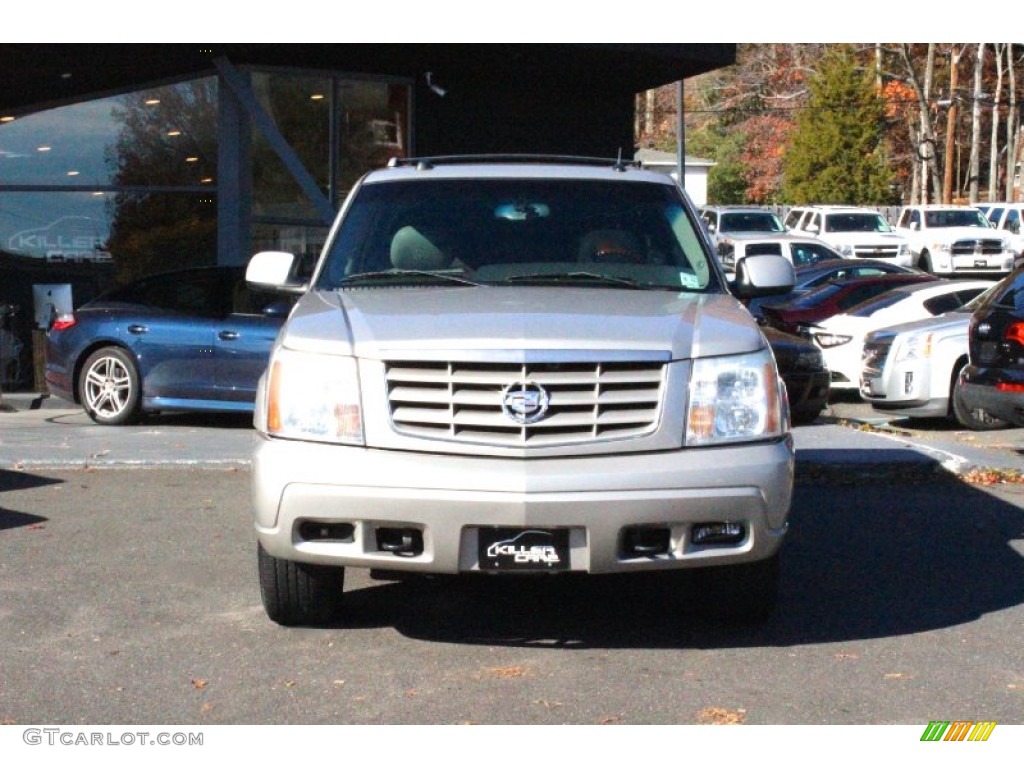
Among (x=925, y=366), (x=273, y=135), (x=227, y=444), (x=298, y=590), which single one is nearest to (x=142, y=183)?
(x=273, y=135)

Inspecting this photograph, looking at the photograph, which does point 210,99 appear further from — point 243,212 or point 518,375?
point 518,375

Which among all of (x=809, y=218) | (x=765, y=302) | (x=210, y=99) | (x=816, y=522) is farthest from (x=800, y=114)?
(x=816, y=522)

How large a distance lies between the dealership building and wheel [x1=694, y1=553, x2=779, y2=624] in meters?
10.5

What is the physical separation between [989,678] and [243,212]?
39.4 ft

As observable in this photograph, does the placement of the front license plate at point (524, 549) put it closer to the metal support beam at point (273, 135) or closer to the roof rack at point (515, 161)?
the roof rack at point (515, 161)

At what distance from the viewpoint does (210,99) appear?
16.6 metres

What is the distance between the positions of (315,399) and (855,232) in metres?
37.3

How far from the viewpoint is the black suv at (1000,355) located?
10617mm

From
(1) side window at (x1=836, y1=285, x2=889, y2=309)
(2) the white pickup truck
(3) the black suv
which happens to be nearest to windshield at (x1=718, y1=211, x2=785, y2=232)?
(2) the white pickup truck

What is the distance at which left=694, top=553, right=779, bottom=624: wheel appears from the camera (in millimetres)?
6121

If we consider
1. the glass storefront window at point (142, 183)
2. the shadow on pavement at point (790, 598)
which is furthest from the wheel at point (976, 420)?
the glass storefront window at point (142, 183)

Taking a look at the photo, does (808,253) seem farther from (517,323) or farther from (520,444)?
(520,444)

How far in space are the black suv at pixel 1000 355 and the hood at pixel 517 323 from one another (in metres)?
4.91

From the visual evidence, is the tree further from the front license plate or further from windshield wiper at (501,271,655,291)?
the front license plate
